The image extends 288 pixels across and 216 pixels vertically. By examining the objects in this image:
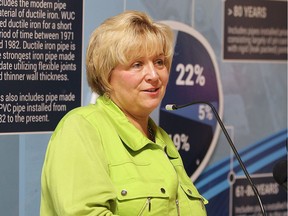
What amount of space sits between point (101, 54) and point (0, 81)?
523mm

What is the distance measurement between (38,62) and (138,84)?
575mm

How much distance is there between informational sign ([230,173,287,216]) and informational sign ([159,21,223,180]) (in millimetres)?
233

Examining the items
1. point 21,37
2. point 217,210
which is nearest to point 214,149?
point 217,210

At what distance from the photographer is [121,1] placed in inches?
105

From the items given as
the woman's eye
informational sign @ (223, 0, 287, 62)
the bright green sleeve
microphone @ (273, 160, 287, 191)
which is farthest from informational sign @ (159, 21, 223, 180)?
the bright green sleeve

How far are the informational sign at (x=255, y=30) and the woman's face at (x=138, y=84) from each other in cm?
100

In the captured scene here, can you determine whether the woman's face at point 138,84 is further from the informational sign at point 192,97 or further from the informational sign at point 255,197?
the informational sign at point 255,197

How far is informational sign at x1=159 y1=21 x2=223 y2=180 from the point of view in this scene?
112 inches

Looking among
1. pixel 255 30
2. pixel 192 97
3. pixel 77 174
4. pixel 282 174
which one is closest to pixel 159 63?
pixel 77 174

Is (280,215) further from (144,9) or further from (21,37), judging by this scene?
(21,37)

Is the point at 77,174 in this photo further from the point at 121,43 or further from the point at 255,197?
the point at 255,197

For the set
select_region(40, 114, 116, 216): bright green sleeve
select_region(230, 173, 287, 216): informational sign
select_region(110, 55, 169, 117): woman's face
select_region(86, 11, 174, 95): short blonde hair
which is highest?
select_region(86, 11, 174, 95): short blonde hair

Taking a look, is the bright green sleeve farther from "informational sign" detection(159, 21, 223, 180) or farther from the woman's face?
"informational sign" detection(159, 21, 223, 180)

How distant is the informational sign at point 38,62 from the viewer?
2.40 meters
